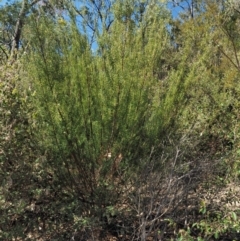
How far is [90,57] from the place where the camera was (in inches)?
131

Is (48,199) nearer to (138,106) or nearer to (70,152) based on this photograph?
(70,152)

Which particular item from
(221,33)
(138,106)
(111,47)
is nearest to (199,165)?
(138,106)

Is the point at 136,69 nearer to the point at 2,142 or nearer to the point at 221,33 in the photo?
the point at 2,142

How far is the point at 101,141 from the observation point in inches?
133

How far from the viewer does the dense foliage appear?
3.21m

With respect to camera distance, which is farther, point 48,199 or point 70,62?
point 48,199

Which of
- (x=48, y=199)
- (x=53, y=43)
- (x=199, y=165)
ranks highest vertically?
(x=53, y=43)

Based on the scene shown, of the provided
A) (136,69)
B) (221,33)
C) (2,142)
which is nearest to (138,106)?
(136,69)

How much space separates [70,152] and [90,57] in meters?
0.87

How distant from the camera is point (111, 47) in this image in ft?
11.2

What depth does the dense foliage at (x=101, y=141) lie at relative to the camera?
3.21 meters

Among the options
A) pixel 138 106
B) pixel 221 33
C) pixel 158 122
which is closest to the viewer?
pixel 138 106

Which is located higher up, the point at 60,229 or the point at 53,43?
the point at 53,43

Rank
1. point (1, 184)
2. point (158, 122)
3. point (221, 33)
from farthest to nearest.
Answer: point (221, 33) < point (158, 122) < point (1, 184)
